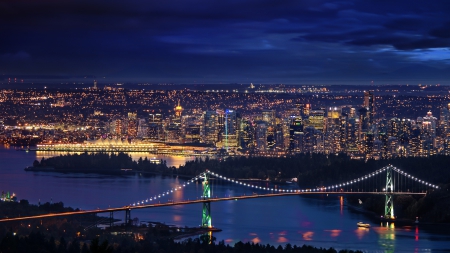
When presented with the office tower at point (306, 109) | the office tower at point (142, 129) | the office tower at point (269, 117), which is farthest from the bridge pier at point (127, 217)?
the office tower at point (306, 109)

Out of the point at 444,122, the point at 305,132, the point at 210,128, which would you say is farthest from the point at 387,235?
the point at 210,128

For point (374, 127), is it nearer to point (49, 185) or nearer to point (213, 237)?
point (49, 185)

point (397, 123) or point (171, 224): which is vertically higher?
point (397, 123)

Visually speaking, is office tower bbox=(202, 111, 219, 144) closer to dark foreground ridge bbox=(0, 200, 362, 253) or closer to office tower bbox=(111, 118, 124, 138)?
office tower bbox=(111, 118, 124, 138)

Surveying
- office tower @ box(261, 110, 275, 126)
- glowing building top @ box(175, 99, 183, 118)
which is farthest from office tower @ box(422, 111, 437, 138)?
glowing building top @ box(175, 99, 183, 118)

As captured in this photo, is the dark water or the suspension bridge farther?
the suspension bridge

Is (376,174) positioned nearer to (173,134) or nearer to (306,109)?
(173,134)

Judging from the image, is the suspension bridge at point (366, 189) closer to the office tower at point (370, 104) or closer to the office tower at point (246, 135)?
the office tower at point (246, 135)

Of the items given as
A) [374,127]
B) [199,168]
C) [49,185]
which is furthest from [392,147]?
[49,185]
